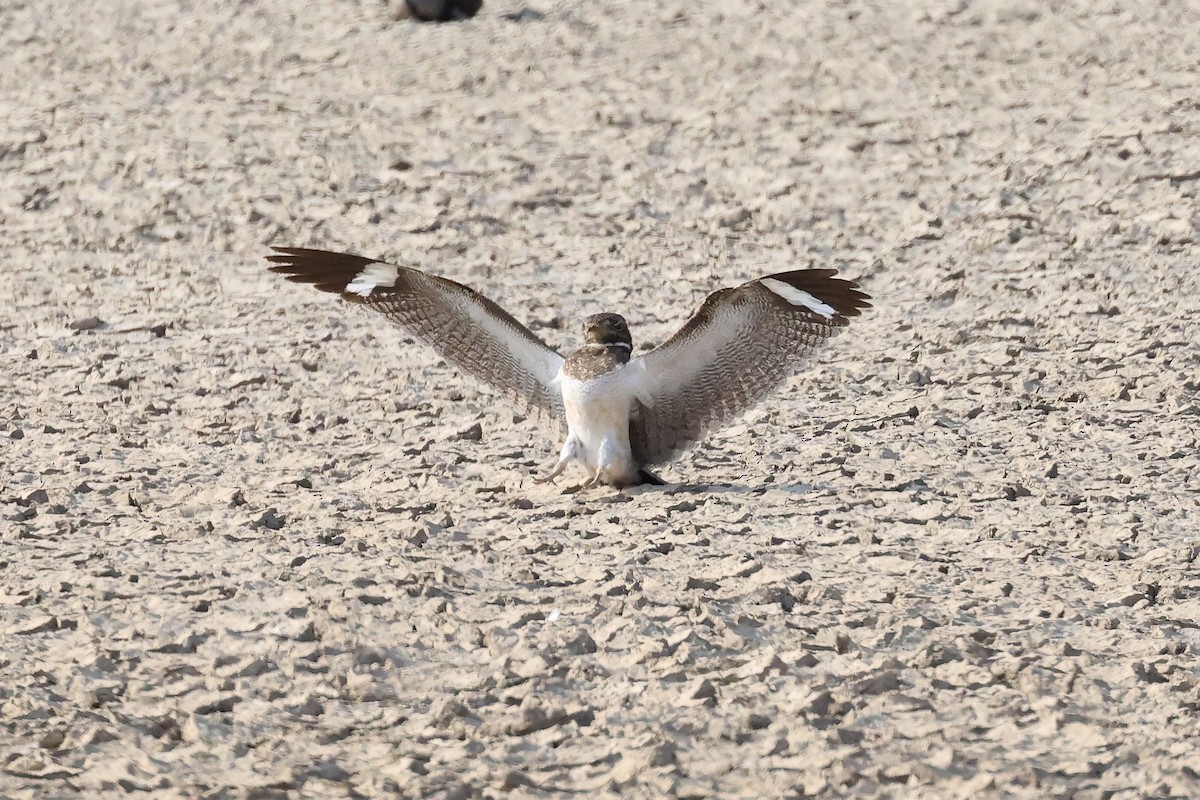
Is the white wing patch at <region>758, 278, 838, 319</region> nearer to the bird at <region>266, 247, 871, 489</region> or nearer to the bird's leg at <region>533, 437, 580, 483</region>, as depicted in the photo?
the bird at <region>266, 247, 871, 489</region>

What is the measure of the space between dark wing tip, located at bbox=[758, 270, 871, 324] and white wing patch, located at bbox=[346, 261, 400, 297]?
1285mm

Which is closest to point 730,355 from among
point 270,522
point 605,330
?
point 605,330

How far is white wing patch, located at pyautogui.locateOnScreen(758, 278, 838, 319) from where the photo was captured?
6.17 metres

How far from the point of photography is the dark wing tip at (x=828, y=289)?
6199 mm

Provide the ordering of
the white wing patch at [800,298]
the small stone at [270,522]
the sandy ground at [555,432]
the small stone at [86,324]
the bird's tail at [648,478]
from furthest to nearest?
the small stone at [86,324]
the bird's tail at [648,478]
the white wing patch at [800,298]
the small stone at [270,522]
the sandy ground at [555,432]

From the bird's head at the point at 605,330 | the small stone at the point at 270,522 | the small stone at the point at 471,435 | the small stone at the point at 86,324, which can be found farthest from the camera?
the small stone at the point at 86,324

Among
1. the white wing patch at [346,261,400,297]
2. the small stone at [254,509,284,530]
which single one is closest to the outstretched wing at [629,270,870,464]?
the white wing patch at [346,261,400,297]

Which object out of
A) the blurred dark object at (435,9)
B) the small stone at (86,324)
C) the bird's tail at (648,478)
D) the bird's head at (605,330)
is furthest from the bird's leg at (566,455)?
the blurred dark object at (435,9)

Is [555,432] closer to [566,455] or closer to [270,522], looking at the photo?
[566,455]

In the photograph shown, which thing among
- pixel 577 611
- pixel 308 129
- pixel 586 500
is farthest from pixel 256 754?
pixel 308 129

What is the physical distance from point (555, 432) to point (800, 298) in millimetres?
1100

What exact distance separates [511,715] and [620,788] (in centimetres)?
47

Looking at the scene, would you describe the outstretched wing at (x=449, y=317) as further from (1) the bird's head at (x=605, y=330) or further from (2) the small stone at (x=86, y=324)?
(2) the small stone at (x=86, y=324)

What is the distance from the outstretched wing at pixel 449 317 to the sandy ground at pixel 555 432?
393 mm
